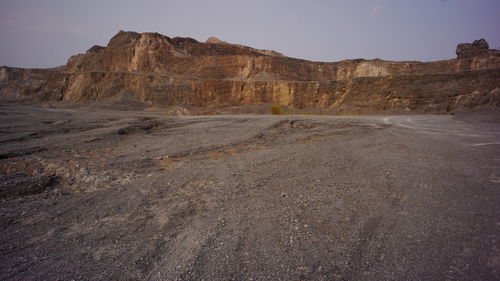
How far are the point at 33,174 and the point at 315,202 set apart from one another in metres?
5.81

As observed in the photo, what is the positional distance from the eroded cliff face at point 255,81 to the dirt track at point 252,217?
26.6 m

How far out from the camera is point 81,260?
2682 millimetres

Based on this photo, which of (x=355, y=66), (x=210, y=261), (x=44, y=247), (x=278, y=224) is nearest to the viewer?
(x=210, y=261)

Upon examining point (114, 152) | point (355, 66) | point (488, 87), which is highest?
point (355, 66)

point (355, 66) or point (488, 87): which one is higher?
point (355, 66)

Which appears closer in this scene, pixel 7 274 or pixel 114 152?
pixel 7 274

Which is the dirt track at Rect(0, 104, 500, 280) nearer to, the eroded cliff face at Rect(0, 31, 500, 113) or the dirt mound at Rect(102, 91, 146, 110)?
the eroded cliff face at Rect(0, 31, 500, 113)

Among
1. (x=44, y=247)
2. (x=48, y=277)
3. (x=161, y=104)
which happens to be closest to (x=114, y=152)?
(x=44, y=247)

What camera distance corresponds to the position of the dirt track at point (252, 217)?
8.35 ft

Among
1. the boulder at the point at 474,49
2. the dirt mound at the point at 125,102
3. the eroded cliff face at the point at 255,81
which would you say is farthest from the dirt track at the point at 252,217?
the boulder at the point at 474,49

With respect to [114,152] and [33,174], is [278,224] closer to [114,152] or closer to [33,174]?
[33,174]

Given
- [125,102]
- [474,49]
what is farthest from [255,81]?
[474,49]

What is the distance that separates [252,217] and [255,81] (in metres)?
34.2

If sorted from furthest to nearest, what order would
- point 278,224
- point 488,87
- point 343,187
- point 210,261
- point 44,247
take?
point 488,87 → point 343,187 → point 278,224 → point 44,247 → point 210,261
